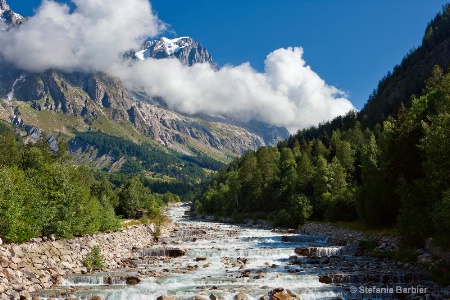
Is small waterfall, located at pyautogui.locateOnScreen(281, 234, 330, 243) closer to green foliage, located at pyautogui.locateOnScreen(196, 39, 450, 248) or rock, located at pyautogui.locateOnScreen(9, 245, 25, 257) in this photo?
green foliage, located at pyautogui.locateOnScreen(196, 39, 450, 248)

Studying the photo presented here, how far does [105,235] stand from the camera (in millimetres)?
55000

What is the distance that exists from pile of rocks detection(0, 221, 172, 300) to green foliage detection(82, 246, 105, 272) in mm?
565

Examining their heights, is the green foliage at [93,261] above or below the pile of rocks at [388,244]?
below

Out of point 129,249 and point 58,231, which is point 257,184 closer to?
point 129,249

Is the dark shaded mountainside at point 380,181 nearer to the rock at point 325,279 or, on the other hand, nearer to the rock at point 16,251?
the rock at point 325,279

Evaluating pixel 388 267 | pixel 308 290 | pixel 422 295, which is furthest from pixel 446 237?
pixel 308 290

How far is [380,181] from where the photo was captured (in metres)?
53.7

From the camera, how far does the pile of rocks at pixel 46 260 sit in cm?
2958

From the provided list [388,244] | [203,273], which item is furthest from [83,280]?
[388,244]

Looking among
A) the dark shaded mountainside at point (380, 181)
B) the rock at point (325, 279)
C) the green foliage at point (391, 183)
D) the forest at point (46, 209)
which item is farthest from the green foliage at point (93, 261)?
the dark shaded mountainside at point (380, 181)

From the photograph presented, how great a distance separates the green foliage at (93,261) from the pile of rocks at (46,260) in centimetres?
57

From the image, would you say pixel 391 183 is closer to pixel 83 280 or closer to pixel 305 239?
pixel 305 239

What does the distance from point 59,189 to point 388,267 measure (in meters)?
42.0

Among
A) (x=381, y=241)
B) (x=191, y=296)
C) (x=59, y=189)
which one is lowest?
(x=191, y=296)
